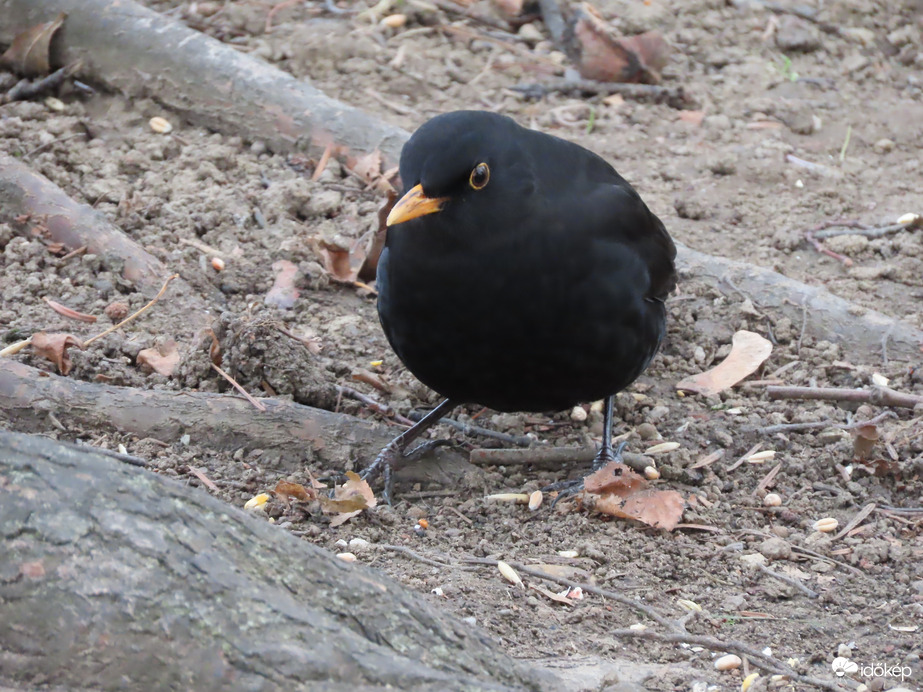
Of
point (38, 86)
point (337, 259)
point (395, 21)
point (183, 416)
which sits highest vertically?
point (395, 21)

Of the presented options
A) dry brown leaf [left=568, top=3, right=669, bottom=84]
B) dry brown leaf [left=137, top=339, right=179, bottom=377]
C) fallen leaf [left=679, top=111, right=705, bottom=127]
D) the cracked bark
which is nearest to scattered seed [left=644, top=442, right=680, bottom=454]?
dry brown leaf [left=137, top=339, right=179, bottom=377]

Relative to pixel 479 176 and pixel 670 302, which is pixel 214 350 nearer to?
pixel 479 176

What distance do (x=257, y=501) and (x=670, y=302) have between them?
2.19 meters

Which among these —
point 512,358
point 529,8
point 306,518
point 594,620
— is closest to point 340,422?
point 306,518

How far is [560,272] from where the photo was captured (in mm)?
3295

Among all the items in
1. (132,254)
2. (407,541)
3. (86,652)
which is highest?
(86,652)

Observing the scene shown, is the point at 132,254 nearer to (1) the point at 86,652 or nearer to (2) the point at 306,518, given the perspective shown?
(2) the point at 306,518

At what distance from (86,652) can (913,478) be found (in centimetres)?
290

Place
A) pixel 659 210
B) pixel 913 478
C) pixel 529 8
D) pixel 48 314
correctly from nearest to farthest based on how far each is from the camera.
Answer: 1. pixel 913 478
2. pixel 48 314
3. pixel 659 210
4. pixel 529 8

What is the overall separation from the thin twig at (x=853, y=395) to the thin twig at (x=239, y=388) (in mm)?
1998

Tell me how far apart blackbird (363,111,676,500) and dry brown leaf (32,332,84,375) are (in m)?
1.11

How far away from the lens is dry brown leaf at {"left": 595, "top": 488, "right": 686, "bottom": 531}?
336 centimetres

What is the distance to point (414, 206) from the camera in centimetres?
307

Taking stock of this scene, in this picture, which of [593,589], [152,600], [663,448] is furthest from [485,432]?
[152,600]
